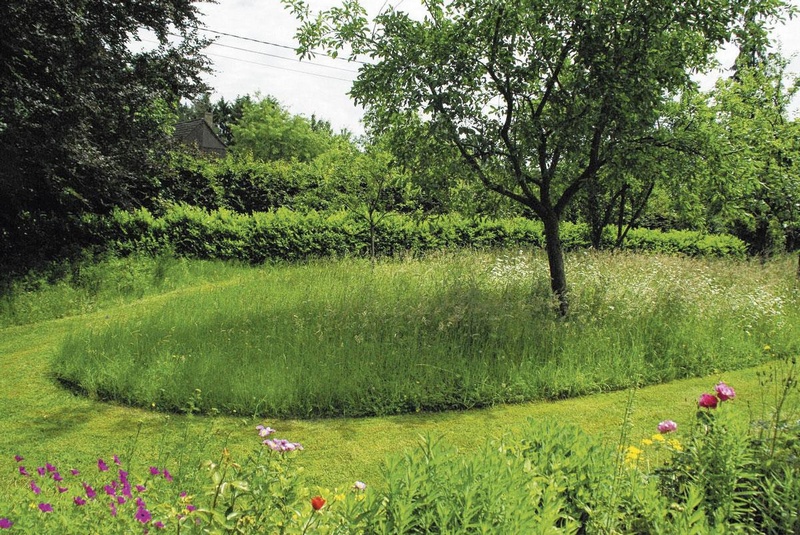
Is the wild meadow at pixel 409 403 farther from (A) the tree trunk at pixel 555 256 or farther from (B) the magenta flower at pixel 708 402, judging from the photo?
(A) the tree trunk at pixel 555 256

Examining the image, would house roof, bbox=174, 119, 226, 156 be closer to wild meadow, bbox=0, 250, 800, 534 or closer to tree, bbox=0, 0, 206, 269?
tree, bbox=0, 0, 206, 269

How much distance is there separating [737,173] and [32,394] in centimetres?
864

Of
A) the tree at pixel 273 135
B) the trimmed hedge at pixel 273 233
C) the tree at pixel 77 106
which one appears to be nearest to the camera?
the tree at pixel 77 106

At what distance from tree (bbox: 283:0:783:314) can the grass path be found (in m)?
2.27

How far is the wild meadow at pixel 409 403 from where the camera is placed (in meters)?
2.11

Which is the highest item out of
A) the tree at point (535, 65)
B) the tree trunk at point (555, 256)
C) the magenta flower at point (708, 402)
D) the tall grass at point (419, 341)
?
the tree at point (535, 65)

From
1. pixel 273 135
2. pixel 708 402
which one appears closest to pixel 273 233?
pixel 708 402

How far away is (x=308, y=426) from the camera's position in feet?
15.7

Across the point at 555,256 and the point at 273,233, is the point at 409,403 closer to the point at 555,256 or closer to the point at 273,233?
the point at 555,256

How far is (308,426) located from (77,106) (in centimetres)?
791

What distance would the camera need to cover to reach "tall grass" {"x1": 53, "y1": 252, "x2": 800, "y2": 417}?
529 centimetres

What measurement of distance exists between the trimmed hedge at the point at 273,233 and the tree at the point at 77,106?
0.74 m

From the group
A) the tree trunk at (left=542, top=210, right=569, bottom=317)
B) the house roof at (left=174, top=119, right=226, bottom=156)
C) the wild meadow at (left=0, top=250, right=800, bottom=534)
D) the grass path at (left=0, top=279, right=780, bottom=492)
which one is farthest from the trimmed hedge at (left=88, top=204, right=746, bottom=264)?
the house roof at (left=174, top=119, right=226, bottom=156)

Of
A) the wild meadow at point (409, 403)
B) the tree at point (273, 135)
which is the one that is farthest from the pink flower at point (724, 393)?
the tree at point (273, 135)
